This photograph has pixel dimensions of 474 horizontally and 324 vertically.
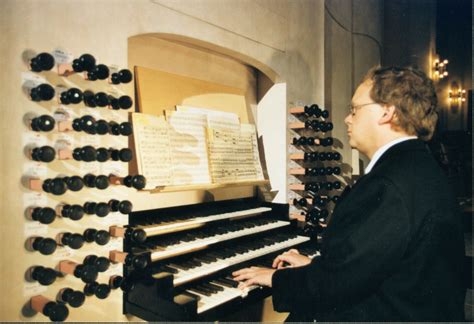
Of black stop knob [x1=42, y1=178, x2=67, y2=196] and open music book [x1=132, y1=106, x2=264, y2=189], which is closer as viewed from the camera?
black stop knob [x1=42, y1=178, x2=67, y2=196]

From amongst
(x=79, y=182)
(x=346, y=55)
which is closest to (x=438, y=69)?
(x=346, y=55)

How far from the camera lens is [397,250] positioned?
157 cm

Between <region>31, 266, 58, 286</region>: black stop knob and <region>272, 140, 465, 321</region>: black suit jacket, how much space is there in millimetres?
1301

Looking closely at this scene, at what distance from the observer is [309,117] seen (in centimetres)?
406

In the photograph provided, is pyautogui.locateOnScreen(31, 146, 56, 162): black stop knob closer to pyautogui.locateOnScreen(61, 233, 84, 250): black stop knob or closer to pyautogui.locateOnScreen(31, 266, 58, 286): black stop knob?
pyautogui.locateOnScreen(61, 233, 84, 250): black stop knob

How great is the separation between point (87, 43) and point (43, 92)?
485mm

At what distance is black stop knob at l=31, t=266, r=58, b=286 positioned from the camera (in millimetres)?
1921

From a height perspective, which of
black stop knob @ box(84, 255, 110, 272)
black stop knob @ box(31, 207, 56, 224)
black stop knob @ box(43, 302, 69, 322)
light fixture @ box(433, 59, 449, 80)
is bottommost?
black stop knob @ box(43, 302, 69, 322)

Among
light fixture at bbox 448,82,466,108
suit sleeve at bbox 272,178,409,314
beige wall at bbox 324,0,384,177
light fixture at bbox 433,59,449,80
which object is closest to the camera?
suit sleeve at bbox 272,178,409,314

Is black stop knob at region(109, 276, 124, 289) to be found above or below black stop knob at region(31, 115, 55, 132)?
below

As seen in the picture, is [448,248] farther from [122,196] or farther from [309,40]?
[309,40]

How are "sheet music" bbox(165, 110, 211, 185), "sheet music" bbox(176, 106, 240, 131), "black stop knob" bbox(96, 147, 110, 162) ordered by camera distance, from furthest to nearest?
1. "sheet music" bbox(176, 106, 240, 131)
2. "sheet music" bbox(165, 110, 211, 185)
3. "black stop knob" bbox(96, 147, 110, 162)

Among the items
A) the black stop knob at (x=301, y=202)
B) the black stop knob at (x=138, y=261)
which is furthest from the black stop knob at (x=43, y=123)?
the black stop knob at (x=301, y=202)

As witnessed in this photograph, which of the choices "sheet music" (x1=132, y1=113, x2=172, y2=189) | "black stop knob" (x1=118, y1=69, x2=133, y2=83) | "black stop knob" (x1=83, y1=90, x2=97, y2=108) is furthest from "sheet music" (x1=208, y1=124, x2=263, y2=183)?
"black stop knob" (x1=83, y1=90, x2=97, y2=108)
